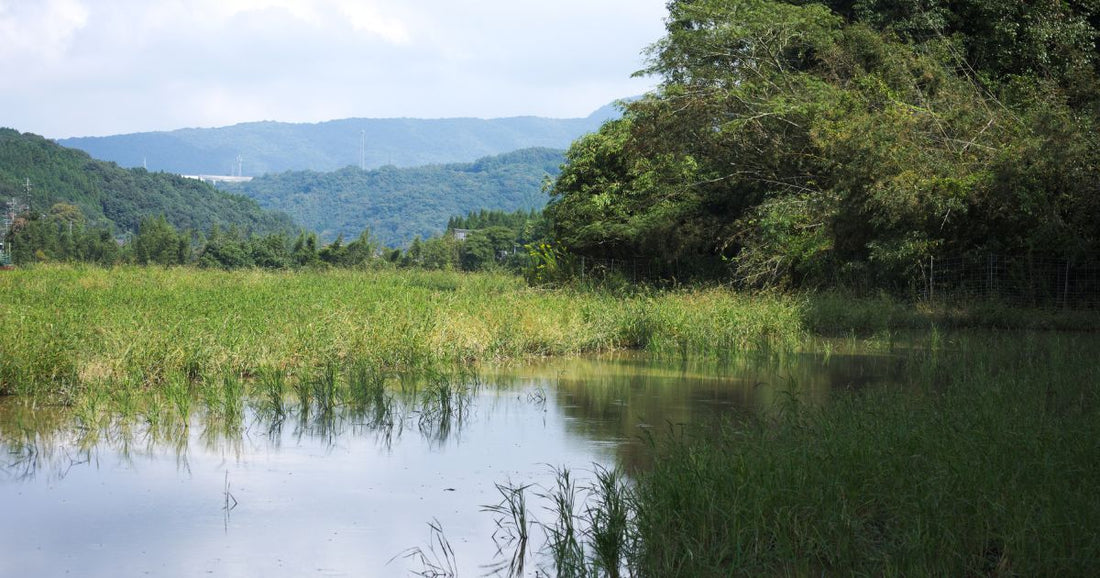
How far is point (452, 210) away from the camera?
151m

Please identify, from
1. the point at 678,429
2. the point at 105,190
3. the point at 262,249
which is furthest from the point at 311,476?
the point at 105,190

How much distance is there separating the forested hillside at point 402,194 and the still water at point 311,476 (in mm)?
129755

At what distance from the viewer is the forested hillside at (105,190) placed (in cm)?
8925

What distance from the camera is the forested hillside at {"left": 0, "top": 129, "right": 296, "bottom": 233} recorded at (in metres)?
89.2

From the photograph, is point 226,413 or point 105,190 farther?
point 105,190

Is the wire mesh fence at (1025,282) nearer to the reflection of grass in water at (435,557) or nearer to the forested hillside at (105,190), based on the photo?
the reflection of grass in water at (435,557)

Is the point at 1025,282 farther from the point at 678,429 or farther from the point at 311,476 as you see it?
the point at 311,476

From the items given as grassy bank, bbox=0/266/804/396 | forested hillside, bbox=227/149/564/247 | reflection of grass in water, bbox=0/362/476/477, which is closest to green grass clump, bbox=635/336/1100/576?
reflection of grass in water, bbox=0/362/476/477

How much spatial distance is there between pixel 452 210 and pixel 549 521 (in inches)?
5743

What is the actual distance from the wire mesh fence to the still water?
8.34 m

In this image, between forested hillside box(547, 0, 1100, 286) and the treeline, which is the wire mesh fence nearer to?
forested hillside box(547, 0, 1100, 286)

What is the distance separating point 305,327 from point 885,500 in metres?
8.90

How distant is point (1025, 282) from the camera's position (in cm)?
1934

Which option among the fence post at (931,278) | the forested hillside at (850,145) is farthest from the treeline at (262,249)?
the fence post at (931,278)
